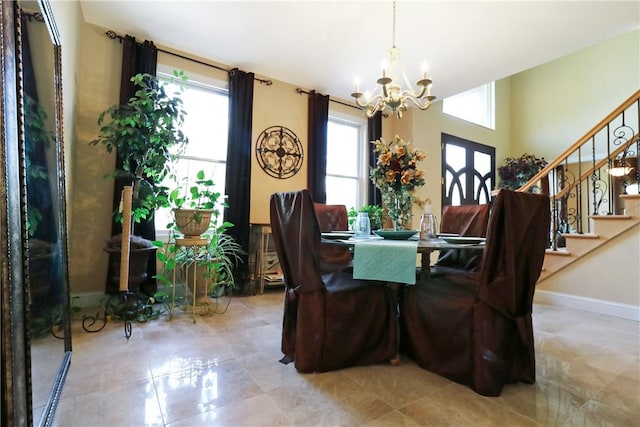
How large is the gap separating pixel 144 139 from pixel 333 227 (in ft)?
6.12

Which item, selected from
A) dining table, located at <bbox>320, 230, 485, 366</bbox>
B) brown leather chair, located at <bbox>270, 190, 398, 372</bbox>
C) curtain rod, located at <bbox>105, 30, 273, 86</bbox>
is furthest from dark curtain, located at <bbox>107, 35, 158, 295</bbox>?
dining table, located at <bbox>320, 230, 485, 366</bbox>

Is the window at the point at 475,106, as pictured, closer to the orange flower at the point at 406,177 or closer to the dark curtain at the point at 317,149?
the dark curtain at the point at 317,149

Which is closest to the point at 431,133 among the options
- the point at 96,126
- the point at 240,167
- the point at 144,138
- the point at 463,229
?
the point at 463,229

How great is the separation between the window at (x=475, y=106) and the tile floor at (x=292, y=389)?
4.70m

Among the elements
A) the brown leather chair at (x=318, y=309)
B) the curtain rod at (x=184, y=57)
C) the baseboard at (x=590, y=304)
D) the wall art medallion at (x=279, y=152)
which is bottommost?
the baseboard at (x=590, y=304)

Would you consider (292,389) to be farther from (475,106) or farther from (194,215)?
(475,106)

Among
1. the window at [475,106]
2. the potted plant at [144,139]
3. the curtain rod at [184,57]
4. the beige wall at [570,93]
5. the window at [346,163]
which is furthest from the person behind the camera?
the window at [475,106]

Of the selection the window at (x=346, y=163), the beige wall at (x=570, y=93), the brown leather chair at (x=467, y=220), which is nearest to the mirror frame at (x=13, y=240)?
the brown leather chair at (x=467, y=220)

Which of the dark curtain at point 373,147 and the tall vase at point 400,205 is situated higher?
the dark curtain at point 373,147

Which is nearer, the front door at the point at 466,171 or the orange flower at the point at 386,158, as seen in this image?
the orange flower at the point at 386,158

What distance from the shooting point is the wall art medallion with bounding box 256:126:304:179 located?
3.98 m

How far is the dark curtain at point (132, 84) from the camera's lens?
2951mm

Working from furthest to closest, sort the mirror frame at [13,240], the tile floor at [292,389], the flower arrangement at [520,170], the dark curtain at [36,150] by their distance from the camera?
the flower arrangement at [520,170]
the tile floor at [292,389]
the dark curtain at [36,150]
the mirror frame at [13,240]

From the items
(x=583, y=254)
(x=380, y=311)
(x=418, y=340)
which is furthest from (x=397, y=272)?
(x=583, y=254)
